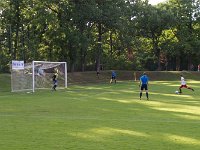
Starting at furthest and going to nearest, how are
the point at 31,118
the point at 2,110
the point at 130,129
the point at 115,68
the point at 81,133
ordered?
the point at 115,68 < the point at 2,110 < the point at 31,118 < the point at 130,129 < the point at 81,133

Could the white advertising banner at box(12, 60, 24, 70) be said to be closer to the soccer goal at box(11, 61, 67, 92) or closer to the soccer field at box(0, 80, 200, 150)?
the soccer goal at box(11, 61, 67, 92)

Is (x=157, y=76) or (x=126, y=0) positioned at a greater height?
(x=126, y=0)

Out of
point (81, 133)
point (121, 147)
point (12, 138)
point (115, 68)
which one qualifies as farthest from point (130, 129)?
point (115, 68)

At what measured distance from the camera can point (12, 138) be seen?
1180 cm

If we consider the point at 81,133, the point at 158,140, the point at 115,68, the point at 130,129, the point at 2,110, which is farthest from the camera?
the point at 115,68

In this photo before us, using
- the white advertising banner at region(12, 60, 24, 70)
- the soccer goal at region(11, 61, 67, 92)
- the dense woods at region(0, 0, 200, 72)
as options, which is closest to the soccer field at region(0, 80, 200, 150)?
the white advertising banner at region(12, 60, 24, 70)

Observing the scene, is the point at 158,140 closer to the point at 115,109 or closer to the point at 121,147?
the point at 121,147

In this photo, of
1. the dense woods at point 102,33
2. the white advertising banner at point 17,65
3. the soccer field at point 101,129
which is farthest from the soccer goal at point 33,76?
the soccer field at point 101,129

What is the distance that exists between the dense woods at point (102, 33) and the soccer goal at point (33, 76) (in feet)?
50.2

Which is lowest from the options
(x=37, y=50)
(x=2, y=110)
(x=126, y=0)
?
(x=2, y=110)

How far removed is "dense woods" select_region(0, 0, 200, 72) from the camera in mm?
59906

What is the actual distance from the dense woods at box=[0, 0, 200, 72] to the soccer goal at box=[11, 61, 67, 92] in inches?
603

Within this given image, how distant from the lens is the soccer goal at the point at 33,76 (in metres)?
38.4

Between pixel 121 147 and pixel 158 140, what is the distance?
1.43 m
